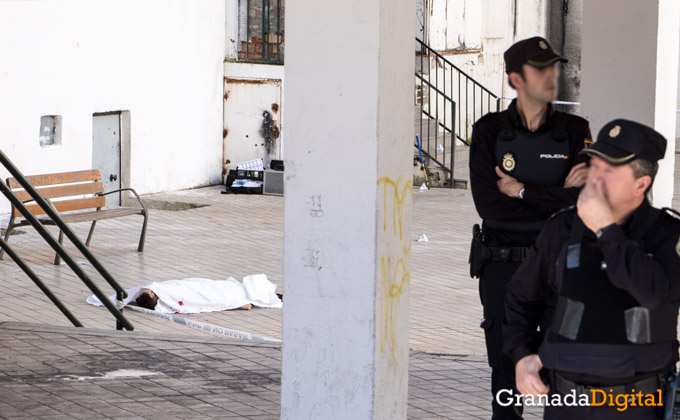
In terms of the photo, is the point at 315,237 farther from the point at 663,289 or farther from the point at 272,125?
the point at 272,125

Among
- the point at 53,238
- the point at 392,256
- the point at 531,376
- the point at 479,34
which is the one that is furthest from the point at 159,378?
the point at 479,34

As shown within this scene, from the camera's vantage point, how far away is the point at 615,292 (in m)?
3.39

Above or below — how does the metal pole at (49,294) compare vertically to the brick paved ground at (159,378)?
above

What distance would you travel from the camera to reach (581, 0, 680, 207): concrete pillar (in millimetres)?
7355

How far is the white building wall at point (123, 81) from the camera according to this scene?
14.2 metres

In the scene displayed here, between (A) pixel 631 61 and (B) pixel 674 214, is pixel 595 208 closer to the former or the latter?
(B) pixel 674 214

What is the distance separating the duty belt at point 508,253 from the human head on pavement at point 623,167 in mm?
1545

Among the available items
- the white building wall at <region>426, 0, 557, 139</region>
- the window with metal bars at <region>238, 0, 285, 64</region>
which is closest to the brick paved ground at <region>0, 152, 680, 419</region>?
the window with metal bars at <region>238, 0, 285, 64</region>

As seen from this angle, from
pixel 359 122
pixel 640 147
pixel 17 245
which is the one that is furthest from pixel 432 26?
pixel 640 147

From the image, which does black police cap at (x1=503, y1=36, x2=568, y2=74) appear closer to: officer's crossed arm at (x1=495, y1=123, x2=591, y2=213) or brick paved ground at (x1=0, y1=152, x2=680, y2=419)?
officer's crossed arm at (x1=495, y1=123, x2=591, y2=213)

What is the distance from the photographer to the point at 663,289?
3.31 meters

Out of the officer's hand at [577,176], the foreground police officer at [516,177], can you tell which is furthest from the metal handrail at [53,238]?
the officer's hand at [577,176]

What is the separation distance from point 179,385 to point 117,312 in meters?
1.68

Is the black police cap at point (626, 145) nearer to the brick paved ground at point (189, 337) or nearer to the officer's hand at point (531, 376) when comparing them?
the officer's hand at point (531, 376)
